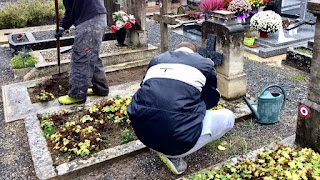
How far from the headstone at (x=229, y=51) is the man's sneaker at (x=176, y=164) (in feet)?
5.68

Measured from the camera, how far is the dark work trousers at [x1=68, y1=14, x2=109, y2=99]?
14.8 ft

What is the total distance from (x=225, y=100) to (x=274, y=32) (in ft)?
13.7

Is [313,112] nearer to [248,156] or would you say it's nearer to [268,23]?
[248,156]

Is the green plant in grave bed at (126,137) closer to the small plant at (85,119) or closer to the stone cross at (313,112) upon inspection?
the small plant at (85,119)

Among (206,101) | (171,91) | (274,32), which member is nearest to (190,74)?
(171,91)

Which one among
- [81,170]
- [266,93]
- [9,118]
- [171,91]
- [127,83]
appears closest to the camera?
[171,91]

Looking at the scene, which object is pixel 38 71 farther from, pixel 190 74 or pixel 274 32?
pixel 274 32

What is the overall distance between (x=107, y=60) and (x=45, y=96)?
69.4 inches

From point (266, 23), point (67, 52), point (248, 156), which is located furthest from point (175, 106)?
point (266, 23)

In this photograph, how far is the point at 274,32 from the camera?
8.23 m

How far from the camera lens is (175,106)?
2822 mm

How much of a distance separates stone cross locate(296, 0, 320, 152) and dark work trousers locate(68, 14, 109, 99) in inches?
Result: 106

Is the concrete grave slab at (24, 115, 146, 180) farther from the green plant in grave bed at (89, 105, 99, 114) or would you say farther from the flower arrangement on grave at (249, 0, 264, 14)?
the flower arrangement on grave at (249, 0, 264, 14)

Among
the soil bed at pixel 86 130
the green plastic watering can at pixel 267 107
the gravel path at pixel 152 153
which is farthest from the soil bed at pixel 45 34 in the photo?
the green plastic watering can at pixel 267 107
